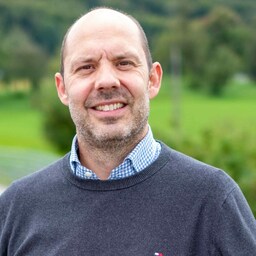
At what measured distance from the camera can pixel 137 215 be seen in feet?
8.09

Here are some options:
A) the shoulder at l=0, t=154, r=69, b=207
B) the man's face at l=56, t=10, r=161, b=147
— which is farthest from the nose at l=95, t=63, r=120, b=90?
the shoulder at l=0, t=154, r=69, b=207

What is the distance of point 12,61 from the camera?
70062mm

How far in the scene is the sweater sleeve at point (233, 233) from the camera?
2.29 meters

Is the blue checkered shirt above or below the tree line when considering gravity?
above

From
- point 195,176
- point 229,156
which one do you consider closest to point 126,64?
point 195,176

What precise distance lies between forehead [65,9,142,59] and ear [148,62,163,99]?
0.14 metres

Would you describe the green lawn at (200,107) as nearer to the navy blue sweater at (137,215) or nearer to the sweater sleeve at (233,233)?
the navy blue sweater at (137,215)

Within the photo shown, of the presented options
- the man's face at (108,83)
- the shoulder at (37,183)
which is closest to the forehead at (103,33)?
the man's face at (108,83)

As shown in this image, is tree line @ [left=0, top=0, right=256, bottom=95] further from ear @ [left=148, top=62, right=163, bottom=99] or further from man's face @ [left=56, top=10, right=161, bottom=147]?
man's face @ [left=56, top=10, right=161, bottom=147]

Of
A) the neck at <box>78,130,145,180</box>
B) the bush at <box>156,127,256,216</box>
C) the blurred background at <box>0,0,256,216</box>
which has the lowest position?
the blurred background at <box>0,0,256,216</box>

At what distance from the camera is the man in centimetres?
239

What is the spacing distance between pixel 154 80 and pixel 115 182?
410 millimetres

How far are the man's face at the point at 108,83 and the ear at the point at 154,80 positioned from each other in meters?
0.08

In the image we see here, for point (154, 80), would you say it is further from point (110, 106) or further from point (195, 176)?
point (195, 176)
